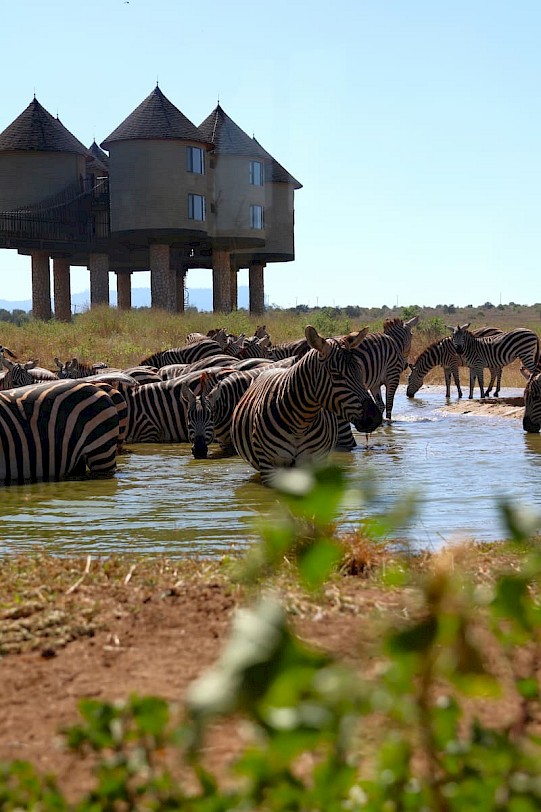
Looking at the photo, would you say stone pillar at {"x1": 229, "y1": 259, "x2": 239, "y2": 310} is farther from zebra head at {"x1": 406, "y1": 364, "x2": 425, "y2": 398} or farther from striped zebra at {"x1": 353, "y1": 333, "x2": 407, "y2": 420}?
striped zebra at {"x1": 353, "y1": 333, "x2": 407, "y2": 420}

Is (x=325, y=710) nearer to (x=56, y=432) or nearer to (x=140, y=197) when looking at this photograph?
(x=56, y=432)

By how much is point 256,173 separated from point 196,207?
198 inches

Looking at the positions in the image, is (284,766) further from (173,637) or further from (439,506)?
(439,506)

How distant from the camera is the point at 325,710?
1.62 m

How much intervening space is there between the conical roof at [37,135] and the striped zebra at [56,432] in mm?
36874

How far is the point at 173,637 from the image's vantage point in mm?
3828

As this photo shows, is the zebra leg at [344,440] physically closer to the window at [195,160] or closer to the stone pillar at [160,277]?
the stone pillar at [160,277]

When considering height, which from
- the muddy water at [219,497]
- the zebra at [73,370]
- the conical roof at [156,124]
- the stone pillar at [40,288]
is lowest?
the muddy water at [219,497]

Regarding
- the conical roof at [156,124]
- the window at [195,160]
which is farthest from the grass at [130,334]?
the conical roof at [156,124]

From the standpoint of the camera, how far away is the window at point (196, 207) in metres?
44.3

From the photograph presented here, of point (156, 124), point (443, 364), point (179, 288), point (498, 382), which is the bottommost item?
point (498, 382)

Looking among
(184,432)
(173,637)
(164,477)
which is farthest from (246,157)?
(173,637)

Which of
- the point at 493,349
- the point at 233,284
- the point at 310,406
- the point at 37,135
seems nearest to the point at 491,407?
the point at 493,349

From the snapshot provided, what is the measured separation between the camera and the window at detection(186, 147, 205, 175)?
44.2 m
